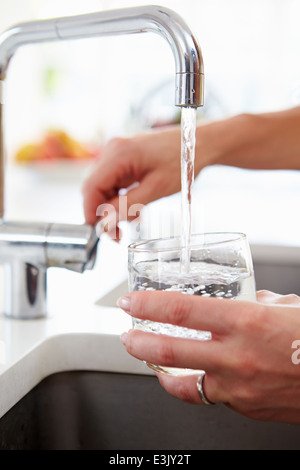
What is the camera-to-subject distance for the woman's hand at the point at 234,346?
39cm

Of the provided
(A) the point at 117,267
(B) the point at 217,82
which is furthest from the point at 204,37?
(A) the point at 117,267

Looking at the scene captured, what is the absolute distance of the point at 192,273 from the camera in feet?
1.49

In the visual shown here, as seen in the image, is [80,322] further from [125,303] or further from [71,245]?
[125,303]

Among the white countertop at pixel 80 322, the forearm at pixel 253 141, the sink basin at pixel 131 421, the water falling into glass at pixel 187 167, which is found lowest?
the sink basin at pixel 131 421

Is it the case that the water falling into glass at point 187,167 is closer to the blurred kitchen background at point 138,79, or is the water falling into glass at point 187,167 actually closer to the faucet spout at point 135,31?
the faucet spout at point 135,31

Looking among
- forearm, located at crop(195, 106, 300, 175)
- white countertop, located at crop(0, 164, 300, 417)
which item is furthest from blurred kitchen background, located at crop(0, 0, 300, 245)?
forearm, located at crop(195, 106, 300, 175)

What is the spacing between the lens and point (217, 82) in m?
4.28

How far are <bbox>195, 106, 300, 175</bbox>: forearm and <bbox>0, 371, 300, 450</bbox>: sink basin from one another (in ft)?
1.14

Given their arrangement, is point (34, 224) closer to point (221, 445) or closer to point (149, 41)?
point (221, 445)

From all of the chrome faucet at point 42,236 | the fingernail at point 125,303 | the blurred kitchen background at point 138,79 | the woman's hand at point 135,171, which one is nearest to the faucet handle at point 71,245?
the chrome faucet at point 42,236

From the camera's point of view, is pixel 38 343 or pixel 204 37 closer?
pixel 38 343

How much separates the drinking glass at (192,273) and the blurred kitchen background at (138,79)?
91.2 inches

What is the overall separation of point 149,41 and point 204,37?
447 millimetres
